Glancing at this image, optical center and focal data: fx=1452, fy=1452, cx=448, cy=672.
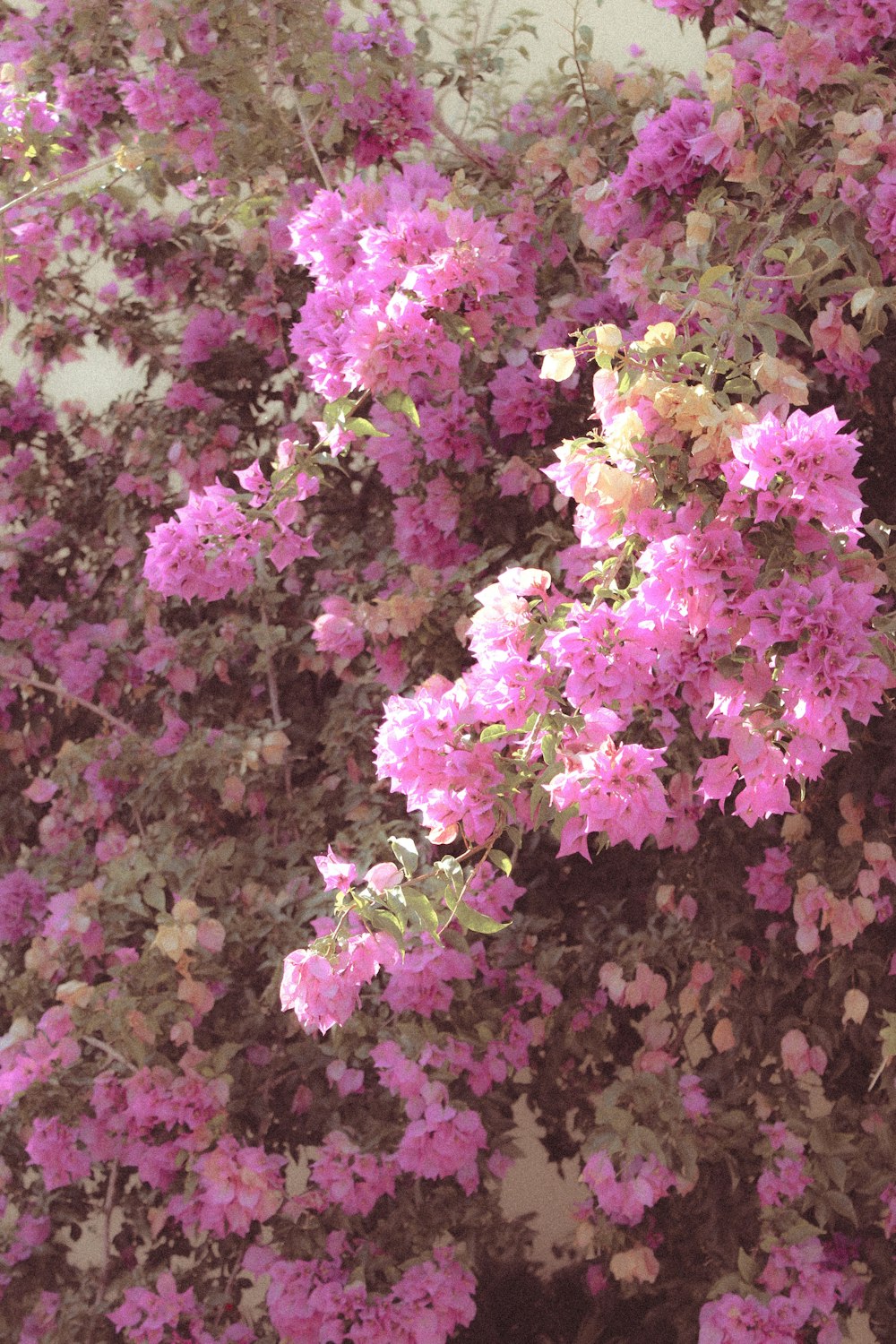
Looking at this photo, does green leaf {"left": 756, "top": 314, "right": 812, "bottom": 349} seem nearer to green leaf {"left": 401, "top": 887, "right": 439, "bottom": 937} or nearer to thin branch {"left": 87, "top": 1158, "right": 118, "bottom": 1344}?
green leaf {"left": 401, "top": 887, "right": 439, "bottom": 937}

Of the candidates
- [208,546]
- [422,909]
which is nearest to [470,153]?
[208,546]

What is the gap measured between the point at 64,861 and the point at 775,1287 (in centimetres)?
131

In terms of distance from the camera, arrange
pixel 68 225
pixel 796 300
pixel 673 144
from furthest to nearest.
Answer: pixel 68 225, pixel 796 300, pixel 673 144

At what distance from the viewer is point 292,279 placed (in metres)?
2.51

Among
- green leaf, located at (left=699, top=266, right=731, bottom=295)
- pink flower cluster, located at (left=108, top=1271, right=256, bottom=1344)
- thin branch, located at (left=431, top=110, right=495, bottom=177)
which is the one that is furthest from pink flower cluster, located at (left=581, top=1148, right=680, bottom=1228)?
thin branch, located at (left=431, top=110, right=495, bottom=177)

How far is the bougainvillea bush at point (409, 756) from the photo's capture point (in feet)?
4.91

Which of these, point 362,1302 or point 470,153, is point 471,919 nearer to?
point 362,1302

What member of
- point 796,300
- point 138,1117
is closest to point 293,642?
point 138,1117

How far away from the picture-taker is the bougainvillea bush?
1497 millimetres

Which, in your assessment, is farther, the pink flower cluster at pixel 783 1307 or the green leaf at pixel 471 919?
the pink flower cluster at pixel 783 1307

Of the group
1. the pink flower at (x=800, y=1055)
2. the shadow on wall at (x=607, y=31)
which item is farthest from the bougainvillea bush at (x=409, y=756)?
the shadow on wall at (x=607, y=31)

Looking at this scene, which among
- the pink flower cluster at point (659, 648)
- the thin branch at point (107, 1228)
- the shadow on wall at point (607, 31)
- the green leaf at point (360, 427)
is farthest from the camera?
the shadow on wall at point (607, 31)

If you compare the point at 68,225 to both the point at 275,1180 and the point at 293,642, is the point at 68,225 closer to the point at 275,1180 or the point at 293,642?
the point at 293,642

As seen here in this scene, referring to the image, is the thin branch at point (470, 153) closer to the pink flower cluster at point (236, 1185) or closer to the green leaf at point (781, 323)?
the green leaf at point (781, 323)
